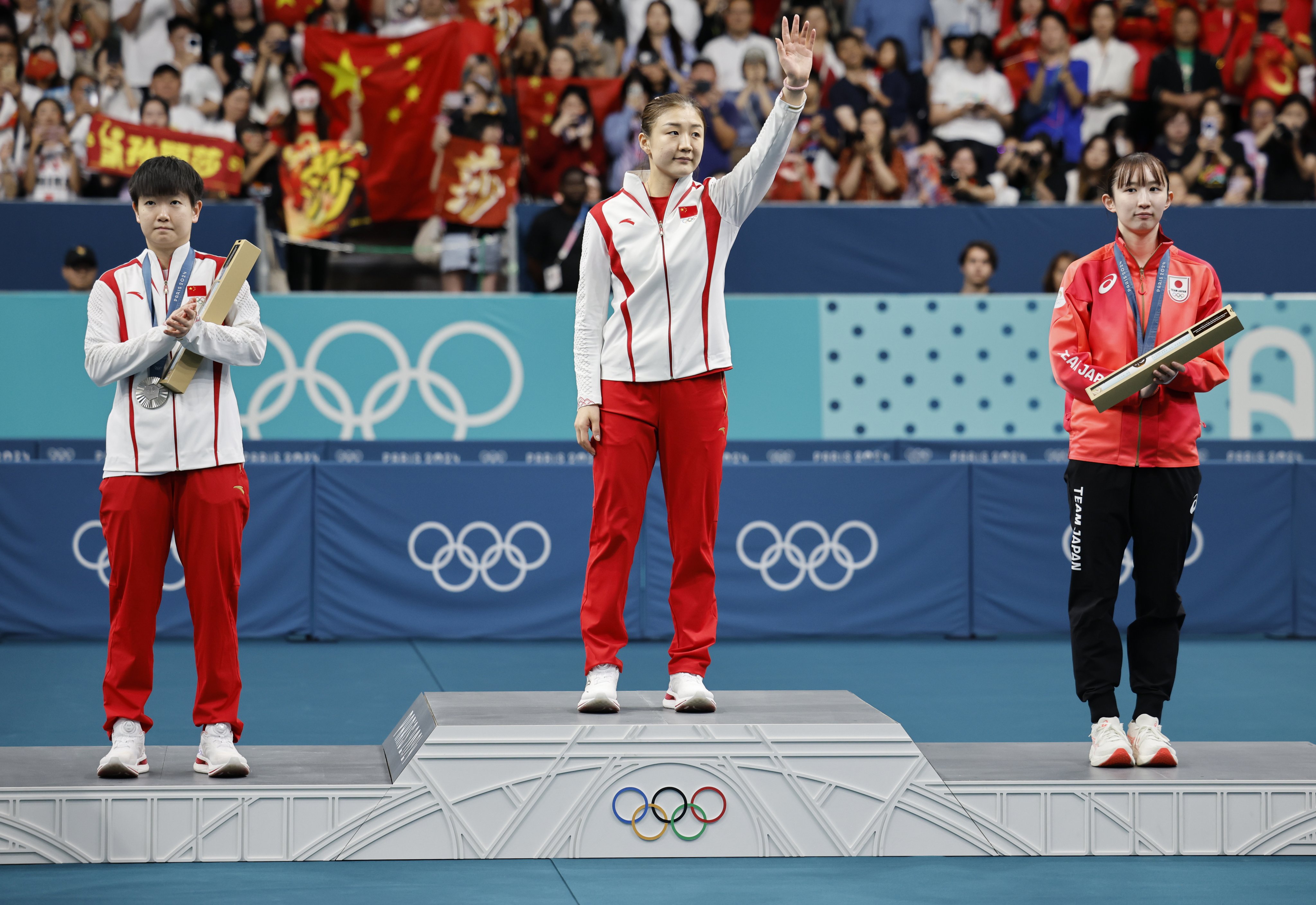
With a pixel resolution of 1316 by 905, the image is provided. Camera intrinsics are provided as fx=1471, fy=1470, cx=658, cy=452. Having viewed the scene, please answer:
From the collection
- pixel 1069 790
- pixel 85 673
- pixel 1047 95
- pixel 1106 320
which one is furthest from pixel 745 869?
pixel 1047 95

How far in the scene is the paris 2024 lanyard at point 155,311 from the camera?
Result: 4781 millimetres

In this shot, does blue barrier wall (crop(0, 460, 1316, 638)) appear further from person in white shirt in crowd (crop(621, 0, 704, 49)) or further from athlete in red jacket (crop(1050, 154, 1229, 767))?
person in white shirt in crowd (crop(621, 0, 704, 49))

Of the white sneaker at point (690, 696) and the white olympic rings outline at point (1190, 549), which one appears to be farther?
the white olympic rings outline at point (1190, 549)

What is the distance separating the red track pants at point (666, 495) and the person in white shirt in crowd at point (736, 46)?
9231 millimetres

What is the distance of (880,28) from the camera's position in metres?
14.5

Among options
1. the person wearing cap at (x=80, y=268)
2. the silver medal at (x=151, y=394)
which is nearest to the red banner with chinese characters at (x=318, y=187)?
the person wearing cap at (x=80, y=268)

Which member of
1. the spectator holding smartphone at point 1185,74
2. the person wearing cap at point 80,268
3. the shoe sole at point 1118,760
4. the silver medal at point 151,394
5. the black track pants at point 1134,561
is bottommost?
the shoe sole at point 1118,760

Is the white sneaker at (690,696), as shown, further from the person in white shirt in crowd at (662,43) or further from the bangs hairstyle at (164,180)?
the person in white shirt in crowd at (662,43)

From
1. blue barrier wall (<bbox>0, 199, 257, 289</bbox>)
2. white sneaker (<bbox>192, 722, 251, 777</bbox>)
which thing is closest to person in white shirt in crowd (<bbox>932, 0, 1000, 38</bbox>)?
blue barrier wall (<bbox>0, 199, 257, 289</bbox>)

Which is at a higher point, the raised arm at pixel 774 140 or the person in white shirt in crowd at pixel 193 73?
the person in white shirt in crowd at pixel 193 73

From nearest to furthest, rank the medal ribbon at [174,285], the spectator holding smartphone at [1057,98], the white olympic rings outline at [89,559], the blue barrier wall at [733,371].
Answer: the medal ribbon at [174,285]
the white olympic rings outline at [89,559]
the blue barrier wall at [733,371]
the spectator holding smartphone at [1057,98]

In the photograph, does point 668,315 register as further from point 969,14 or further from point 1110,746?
point 969,14

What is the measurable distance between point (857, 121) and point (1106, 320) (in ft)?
28.1

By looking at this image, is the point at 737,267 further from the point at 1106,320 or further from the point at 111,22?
the point at 1106,320
